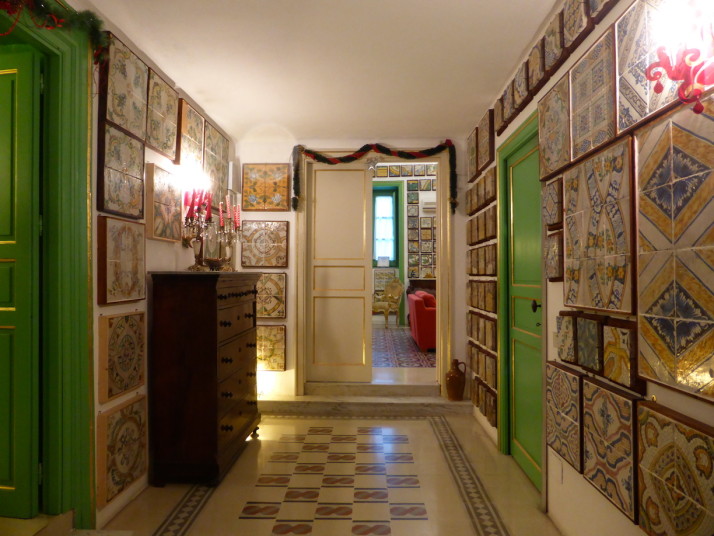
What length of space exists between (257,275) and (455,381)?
6.91 feet

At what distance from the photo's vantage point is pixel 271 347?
15.2ft

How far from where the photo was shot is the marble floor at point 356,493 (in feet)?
7.77

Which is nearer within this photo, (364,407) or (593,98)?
(593,98)

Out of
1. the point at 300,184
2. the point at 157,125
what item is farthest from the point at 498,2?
the point at 300,184

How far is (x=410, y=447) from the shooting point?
350cm

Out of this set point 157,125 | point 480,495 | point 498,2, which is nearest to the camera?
point 498,2

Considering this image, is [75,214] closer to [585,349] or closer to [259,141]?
[585,349]

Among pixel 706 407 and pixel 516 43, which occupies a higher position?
pixel 516 43

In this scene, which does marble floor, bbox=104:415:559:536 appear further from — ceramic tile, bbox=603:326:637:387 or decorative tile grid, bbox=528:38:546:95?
decorative tile grid, bbox=528:38:546:95

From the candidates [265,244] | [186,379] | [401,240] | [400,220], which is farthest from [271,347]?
[400,220]

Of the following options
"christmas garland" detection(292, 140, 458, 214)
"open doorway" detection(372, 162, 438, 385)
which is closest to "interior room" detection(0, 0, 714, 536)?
"christmas garland" detection(292, 140, 458, 214)

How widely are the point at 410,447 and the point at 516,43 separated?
111 inches

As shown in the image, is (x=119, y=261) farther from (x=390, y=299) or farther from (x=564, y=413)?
(x=390, y=299)

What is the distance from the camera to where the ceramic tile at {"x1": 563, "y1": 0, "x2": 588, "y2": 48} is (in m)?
2.01
